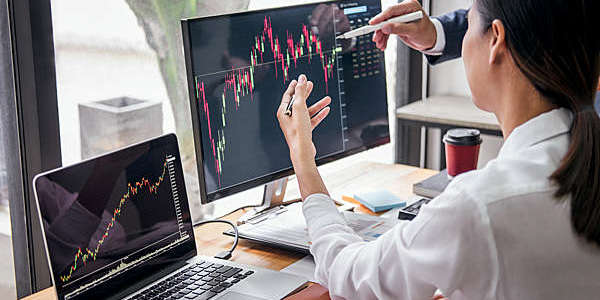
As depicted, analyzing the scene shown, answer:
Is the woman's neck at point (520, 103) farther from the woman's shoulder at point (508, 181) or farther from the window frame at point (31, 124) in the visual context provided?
the window frame at point (31, 124)

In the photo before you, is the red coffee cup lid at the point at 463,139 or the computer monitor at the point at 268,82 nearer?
the computer monitor at the point at 268,82

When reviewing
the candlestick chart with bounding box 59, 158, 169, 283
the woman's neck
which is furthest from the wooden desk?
the woman's neck

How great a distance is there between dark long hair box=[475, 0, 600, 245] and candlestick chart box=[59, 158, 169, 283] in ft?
2.19

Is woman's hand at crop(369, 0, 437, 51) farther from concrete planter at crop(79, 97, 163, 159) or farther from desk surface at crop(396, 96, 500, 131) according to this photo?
desk surface at crop(396, 96, 500, 131)

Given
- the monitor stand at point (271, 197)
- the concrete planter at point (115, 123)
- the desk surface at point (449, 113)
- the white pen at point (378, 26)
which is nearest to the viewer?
the white pen at point (378, 26)

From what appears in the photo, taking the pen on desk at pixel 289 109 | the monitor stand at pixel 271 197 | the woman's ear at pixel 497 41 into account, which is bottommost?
the monitor stand at pixel 271 197

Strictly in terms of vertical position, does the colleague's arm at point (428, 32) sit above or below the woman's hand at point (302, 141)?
above

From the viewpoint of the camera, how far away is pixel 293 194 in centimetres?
177

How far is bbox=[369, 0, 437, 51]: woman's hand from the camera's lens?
1.53 meters

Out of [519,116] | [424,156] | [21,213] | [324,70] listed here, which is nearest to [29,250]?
[21,213]

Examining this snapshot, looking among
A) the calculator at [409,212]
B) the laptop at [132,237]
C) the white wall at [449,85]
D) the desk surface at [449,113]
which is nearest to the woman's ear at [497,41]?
the laptop at [132,237]

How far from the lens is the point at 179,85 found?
1936 mm

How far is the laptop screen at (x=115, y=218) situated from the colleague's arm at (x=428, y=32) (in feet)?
1.97

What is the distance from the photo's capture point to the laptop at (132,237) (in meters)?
1.05
